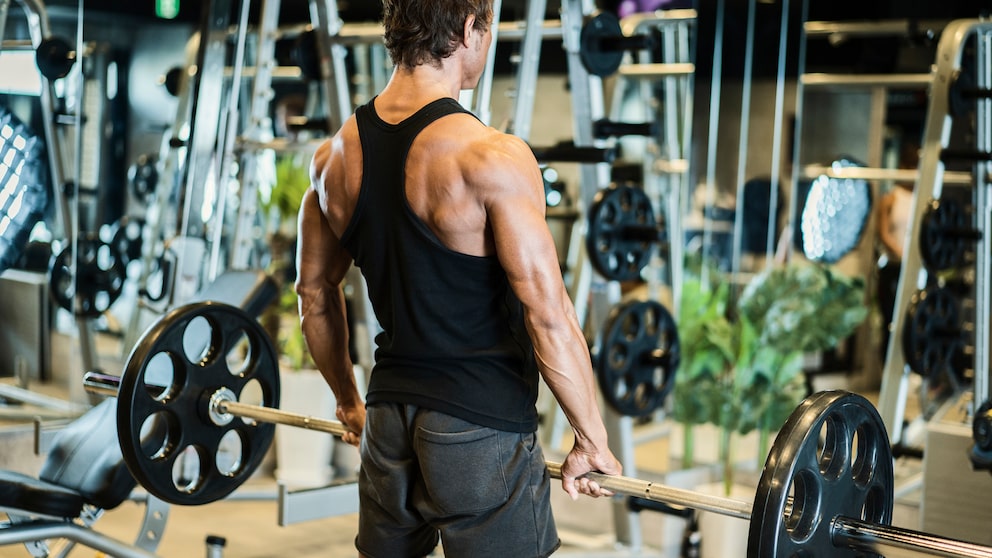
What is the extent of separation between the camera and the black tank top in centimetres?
182

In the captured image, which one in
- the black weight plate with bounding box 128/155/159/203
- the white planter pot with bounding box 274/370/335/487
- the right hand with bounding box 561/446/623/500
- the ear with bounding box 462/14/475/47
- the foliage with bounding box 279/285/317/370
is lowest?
the white planter pot with bounding box 274/370/335/487

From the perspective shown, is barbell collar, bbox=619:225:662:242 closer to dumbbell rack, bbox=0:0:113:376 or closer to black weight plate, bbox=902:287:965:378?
black weight plate, bbox=902:287:965:378

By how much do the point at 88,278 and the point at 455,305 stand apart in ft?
9.10

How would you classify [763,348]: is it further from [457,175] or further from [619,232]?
[457,175]

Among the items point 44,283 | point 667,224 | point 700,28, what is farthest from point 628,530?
point 44,283

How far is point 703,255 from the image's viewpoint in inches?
170

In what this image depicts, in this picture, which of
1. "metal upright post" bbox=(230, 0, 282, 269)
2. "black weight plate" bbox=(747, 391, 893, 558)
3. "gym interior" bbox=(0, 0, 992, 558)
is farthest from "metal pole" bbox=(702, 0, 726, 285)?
"black weight plate" bbox=(747, 391, 893, 558)

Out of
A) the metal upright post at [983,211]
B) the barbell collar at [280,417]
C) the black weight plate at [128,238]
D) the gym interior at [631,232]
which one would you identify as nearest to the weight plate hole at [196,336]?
the gym interior at [631,232]

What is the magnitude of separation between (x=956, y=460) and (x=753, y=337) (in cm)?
83

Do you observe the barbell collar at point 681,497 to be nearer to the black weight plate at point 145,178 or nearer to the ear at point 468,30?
the ear at point 468,30

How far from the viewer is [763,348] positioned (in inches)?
156

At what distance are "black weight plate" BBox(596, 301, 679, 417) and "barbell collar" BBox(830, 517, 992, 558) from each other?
1748 millimetres

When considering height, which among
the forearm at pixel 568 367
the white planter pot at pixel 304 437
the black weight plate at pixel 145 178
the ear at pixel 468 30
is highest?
the ear at pixel 468 30

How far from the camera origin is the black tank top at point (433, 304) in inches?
71.5
